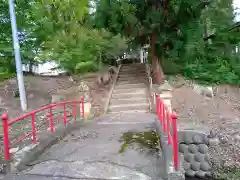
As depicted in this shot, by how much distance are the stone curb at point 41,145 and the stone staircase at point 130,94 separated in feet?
10.8

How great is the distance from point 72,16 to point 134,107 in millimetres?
6963

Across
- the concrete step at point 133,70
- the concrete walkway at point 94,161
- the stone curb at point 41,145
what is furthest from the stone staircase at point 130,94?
Result: the concrete walkway at point 94,161

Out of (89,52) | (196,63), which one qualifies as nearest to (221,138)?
→ (196,63)

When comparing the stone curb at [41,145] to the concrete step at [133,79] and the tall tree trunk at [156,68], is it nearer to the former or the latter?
the tall tree trunk at [156,68]

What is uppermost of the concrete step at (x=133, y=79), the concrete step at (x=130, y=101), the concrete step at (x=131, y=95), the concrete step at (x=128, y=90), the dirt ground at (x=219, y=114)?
the concrete step at (x=133, y=79)

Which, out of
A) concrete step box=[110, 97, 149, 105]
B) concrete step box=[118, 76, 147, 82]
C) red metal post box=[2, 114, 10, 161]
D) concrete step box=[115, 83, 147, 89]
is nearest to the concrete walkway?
red metal post box=[2, 114, 10, 161]

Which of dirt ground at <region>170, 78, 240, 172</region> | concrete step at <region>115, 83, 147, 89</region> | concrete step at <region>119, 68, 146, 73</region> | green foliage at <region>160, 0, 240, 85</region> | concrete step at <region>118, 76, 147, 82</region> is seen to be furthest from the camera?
concrete step at <region>119, 68, 146, 73</region>

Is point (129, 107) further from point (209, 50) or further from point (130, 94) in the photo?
point (209, 50)

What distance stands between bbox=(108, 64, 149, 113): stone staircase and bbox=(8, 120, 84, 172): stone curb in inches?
130

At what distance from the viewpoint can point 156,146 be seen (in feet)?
15.8

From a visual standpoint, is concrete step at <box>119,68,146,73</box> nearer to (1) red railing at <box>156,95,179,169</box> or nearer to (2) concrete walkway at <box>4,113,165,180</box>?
(2) concrete walkway at <box>4,113,165,180</box>

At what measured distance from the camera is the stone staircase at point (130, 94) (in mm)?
9867

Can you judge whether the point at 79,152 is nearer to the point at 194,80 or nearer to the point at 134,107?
the point at 134,107

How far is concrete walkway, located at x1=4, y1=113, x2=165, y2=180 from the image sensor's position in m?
3.66
